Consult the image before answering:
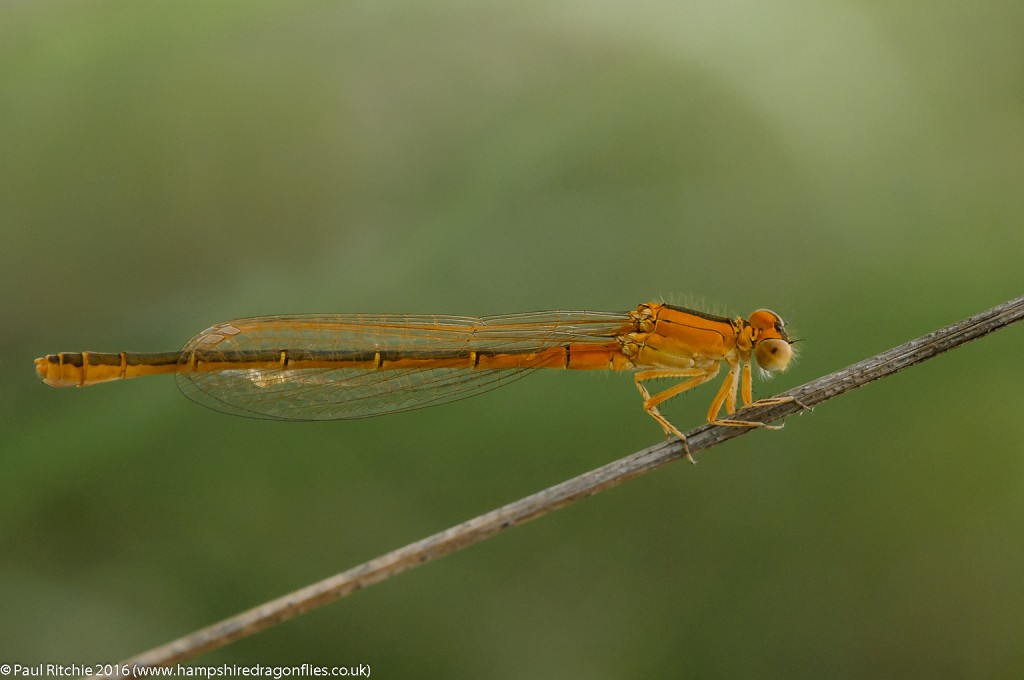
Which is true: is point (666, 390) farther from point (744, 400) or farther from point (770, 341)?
point (770, 341)

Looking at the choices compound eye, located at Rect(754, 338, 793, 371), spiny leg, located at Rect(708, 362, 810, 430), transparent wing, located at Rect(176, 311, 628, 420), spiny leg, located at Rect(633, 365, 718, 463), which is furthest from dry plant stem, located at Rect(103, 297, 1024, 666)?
transparent wing, located at Rect(176, 311, 628, 420)

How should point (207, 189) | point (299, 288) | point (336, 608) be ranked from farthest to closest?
point (207, 189), point (299, 288), point (336, 608)

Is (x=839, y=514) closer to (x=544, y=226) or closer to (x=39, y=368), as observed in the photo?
(x=544, y=226)

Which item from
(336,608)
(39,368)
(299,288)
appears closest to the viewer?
(39,368)

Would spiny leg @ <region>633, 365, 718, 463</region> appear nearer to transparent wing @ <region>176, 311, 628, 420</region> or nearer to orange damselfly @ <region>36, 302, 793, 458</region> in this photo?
orange damselfly @ <region>36, 302, 793, 458</region>

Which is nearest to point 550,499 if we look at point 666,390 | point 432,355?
point 666,390

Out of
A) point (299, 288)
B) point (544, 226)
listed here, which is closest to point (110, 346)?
point (299, 288)
